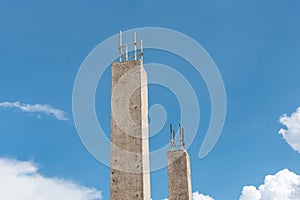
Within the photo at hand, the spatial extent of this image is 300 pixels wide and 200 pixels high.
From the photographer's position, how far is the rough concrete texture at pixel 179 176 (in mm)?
18406

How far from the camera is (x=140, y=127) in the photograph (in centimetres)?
1051

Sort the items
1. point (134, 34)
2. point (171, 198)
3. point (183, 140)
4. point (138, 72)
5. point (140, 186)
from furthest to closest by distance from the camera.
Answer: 1. point (183, 140)
2. point (171, 198)
3. point (134, 34)
4. point (138, 72)
5. point (140, 186)

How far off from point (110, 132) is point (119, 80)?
131cm

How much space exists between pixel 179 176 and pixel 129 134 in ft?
28.8

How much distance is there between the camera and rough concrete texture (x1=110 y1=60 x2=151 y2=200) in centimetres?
1024

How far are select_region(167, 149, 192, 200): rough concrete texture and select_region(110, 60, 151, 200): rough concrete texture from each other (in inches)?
316

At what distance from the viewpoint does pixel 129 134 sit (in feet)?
34.6

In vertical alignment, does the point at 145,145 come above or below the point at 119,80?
below

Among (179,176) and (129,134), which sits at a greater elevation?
(179,176)

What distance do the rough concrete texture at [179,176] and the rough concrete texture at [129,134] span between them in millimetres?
8022

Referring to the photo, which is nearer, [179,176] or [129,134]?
[129,134]

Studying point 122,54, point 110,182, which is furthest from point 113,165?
point 122,54

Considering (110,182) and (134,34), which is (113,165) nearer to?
(110,182)

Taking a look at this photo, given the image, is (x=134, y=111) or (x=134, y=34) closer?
(x=134, y=111)
